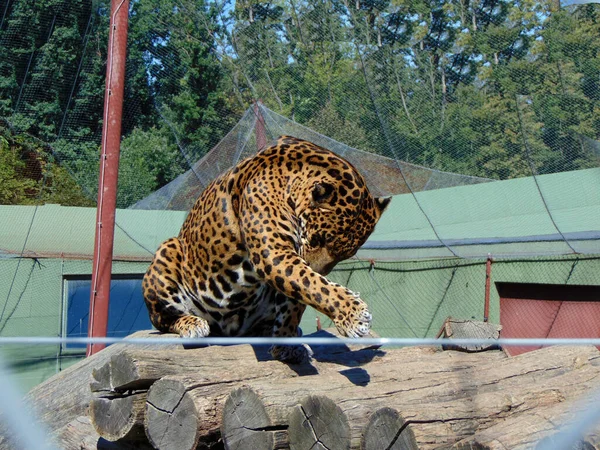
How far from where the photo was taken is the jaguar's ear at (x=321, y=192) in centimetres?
459

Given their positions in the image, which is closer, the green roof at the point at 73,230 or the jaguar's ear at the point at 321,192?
the jaguar's ear at the point at 321,192

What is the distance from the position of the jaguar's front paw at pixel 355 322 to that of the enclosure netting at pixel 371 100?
18.6ft

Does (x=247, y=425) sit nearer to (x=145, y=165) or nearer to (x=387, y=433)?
(x=387, y=433)

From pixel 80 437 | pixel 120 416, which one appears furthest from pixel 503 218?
pixel 120 416

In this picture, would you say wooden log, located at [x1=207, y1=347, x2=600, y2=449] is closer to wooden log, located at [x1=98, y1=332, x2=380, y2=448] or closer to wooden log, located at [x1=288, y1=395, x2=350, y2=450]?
wooden log, located at [x1=288, y1=395, x2=350, y2=450]

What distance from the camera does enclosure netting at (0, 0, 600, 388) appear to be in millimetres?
9078

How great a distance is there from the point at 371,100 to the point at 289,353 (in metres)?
5.19

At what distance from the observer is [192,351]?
4.72 m

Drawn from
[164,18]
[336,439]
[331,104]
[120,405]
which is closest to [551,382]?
[336,439]

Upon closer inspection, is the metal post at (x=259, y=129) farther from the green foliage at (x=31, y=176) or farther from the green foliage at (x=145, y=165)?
the green foliage at (x=31, y=176)

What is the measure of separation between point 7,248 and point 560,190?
6.94m

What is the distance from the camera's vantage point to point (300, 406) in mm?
4066

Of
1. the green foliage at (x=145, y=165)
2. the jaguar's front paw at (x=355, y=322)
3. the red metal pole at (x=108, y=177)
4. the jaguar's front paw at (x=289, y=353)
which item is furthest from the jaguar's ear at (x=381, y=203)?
the green foliage at (x=145, y=165)

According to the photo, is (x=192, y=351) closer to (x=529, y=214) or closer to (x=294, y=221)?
(x=294, y=221)
